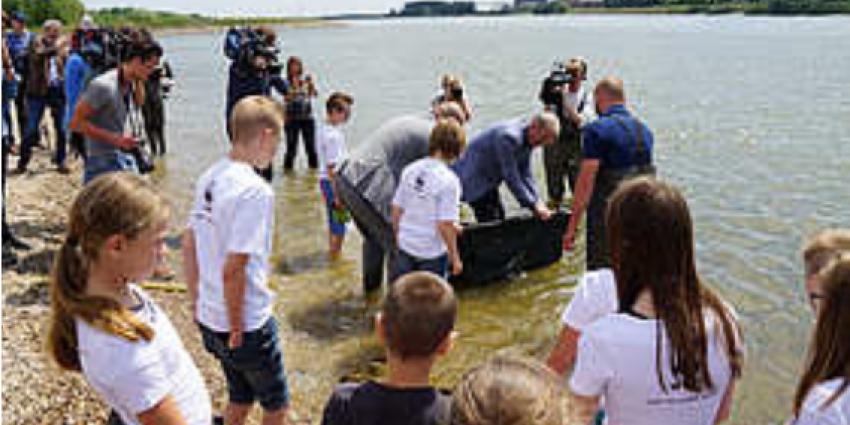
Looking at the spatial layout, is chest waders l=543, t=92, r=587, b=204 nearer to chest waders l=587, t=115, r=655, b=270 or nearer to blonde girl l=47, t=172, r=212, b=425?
chest waders l=587, t=115, r=655, b=270

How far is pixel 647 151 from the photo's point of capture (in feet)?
17.6

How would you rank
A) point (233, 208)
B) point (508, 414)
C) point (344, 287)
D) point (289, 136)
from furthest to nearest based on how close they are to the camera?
point (289, 136)
point (344, 287)
point (233, 208)
point (508, 414)

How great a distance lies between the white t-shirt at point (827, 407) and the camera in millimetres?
2246

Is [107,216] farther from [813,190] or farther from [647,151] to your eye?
[813,190]

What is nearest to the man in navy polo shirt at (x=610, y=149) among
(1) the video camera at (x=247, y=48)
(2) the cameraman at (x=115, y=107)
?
(2) the cameraman at (x=115, y=107)

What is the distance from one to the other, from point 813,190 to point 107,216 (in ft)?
35.9

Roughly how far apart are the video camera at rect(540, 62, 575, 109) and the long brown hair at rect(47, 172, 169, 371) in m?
6.43

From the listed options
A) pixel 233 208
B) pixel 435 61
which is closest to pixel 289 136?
pixel 233 208

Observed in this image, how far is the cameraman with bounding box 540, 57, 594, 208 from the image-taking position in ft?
28.3

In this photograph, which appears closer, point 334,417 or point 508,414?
point 508,414

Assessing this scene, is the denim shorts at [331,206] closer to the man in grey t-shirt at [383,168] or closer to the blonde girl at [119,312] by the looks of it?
the man in grey t-shirt at [383,168]

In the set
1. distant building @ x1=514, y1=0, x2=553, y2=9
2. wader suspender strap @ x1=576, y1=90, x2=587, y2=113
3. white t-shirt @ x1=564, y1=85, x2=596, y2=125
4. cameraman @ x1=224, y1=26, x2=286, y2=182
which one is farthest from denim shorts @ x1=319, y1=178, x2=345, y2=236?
distant building @ x1=514, y1=0, x2=553, y2=9

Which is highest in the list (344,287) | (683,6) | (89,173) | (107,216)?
(683,6)

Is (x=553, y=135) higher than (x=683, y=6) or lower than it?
lower
